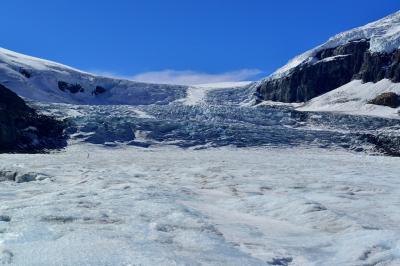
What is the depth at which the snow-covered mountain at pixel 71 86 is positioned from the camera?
259 feet

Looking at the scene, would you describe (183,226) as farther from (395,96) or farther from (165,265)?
(395,96)

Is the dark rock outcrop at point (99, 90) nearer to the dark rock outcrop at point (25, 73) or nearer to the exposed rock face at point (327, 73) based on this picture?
the dark rock outcrop at point (25, 73)

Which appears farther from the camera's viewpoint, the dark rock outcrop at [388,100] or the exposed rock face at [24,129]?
the dark rock outcrop at [388,100]

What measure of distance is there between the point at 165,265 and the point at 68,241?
136cm

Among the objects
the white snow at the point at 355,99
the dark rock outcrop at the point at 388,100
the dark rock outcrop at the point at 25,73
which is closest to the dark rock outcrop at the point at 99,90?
the dark rock outcrop at the point at 25,73

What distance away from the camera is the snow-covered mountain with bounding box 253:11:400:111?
7694 cm

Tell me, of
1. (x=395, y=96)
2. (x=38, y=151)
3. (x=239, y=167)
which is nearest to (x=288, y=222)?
(x=239, y=167)

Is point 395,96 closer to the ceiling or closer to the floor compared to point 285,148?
closer to the ceiling

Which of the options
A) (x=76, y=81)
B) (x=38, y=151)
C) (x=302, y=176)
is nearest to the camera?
(x=302, y=176)

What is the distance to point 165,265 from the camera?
530 cm

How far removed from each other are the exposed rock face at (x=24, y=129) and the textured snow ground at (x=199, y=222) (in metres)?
18.5

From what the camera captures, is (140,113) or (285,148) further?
(140,113)

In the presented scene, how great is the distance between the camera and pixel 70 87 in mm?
87438

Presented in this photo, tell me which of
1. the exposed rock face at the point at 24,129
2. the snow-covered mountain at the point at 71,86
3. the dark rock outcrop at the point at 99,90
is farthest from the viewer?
the dark rock outcrop at the point at 99,90
